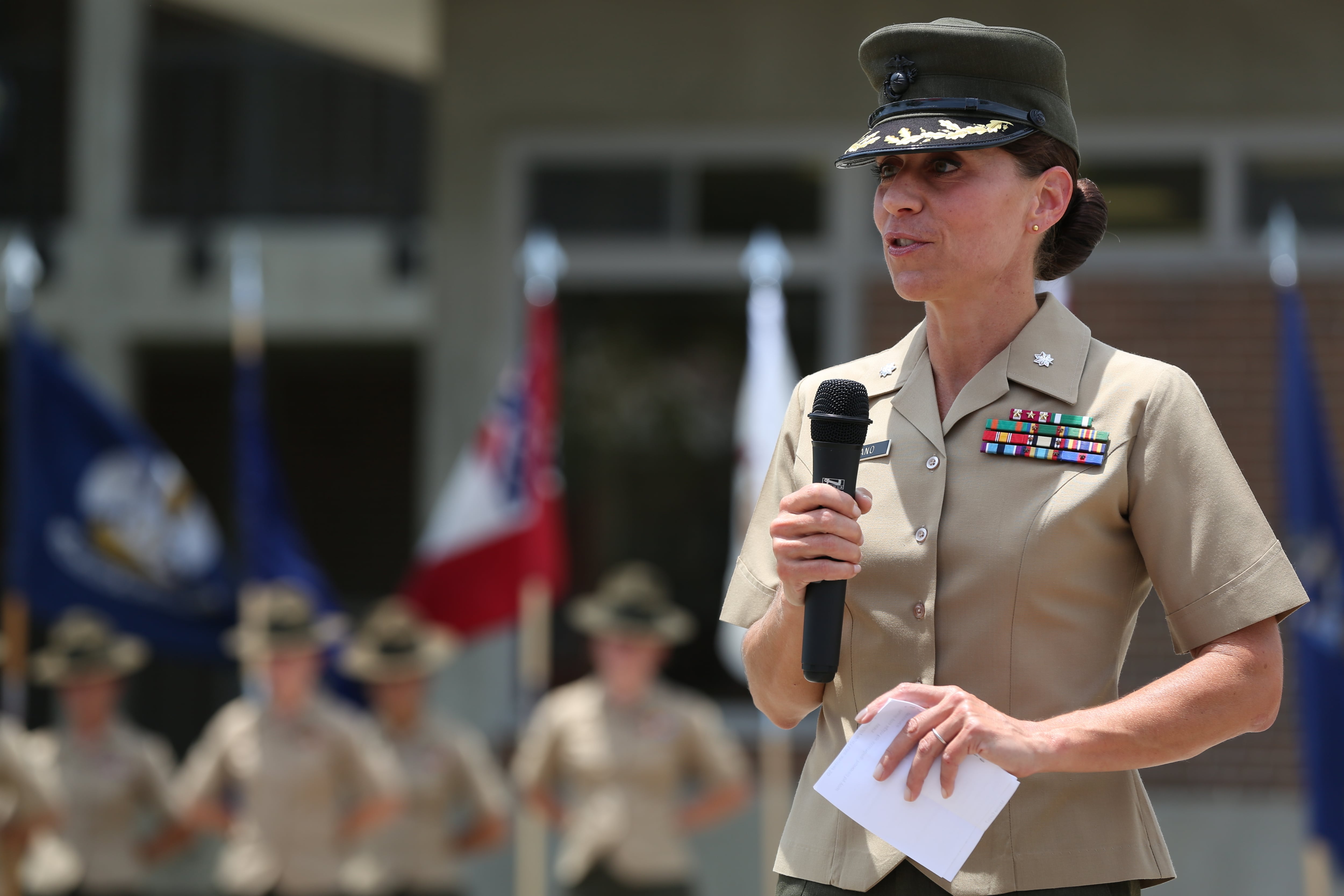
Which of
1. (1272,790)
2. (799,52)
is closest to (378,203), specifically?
(799,52)

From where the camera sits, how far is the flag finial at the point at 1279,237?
278 inches

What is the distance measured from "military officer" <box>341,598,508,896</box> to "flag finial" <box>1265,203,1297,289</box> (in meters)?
4.09

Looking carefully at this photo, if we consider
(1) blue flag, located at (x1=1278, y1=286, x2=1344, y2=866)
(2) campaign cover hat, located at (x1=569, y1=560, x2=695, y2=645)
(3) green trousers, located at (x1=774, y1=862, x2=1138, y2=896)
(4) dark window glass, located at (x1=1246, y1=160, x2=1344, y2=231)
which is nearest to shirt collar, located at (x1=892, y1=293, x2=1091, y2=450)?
(3) green trousers, located at (x1=774, y1=862, x2=1138, y2=896)

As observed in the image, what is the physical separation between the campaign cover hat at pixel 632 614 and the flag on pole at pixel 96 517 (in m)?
1.71

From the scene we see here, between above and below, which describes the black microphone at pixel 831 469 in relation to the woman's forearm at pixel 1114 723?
above

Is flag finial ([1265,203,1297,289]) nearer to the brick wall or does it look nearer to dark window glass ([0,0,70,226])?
the brick wall

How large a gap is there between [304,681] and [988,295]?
238 inches

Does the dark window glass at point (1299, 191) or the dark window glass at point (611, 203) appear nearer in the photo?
the dark window glass at point (1299, 191)

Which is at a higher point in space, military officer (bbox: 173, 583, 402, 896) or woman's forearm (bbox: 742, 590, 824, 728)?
woman's forearm (bbox: 742, 590, 824, 728)

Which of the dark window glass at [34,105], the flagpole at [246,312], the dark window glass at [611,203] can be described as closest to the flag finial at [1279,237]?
the dark window glass at [611,203]

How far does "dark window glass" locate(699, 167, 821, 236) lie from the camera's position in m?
8.12

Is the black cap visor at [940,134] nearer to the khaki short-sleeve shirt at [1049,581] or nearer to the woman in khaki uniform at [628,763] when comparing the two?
the khaki short-sleeve shirt at [1049,581]

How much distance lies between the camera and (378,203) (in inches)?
442

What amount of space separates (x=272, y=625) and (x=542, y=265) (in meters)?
2.11
